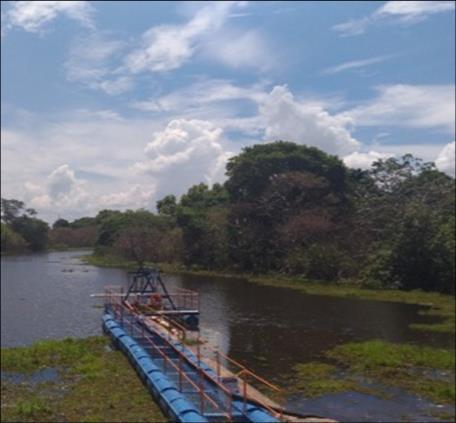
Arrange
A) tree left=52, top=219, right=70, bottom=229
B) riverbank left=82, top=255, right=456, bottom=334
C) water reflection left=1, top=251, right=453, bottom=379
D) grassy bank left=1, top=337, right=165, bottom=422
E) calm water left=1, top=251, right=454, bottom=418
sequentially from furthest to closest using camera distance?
tree left=52, top=219, right=70, bottom=229, riverbank left=82, top=255, right=456, bottom=334, water reflection left=1, top=251, right=453, bottom=379, calm water left=1, top=251, right=454, bottom=418, grassy bank left=1, top=337, right=165, bottom=422

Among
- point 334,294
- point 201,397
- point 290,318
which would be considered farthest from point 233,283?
point 201,397

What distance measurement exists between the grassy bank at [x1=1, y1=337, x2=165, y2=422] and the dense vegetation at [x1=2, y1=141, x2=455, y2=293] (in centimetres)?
3170

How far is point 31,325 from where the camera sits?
3303 centimetres

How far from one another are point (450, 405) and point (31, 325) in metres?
23.3

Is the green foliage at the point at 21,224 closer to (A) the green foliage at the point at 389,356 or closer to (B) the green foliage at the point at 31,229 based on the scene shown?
(B) the green foliage at the point at 31,229

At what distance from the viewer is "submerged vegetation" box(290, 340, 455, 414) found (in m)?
19.4

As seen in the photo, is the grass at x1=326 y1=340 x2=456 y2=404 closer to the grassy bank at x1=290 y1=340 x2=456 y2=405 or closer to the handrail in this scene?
the grassy bank at x1=290 y1=340 x2=456 y2=405

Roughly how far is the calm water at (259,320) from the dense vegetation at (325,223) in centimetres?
864

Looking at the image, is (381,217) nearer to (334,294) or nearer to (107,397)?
(334,294)

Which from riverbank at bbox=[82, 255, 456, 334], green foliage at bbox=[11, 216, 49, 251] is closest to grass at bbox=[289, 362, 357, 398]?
riverbank at bbox=[82, 255, 456, 334]

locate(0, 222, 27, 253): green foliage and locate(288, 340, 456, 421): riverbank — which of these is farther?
locate(0, 222, 27, 253): green foliage

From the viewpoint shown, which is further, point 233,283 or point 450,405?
point 233,283

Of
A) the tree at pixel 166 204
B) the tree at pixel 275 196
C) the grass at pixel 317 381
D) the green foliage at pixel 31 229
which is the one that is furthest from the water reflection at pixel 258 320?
the green foliage at pixel 31 229

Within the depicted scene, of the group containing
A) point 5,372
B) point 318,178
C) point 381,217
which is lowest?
point 5,372
